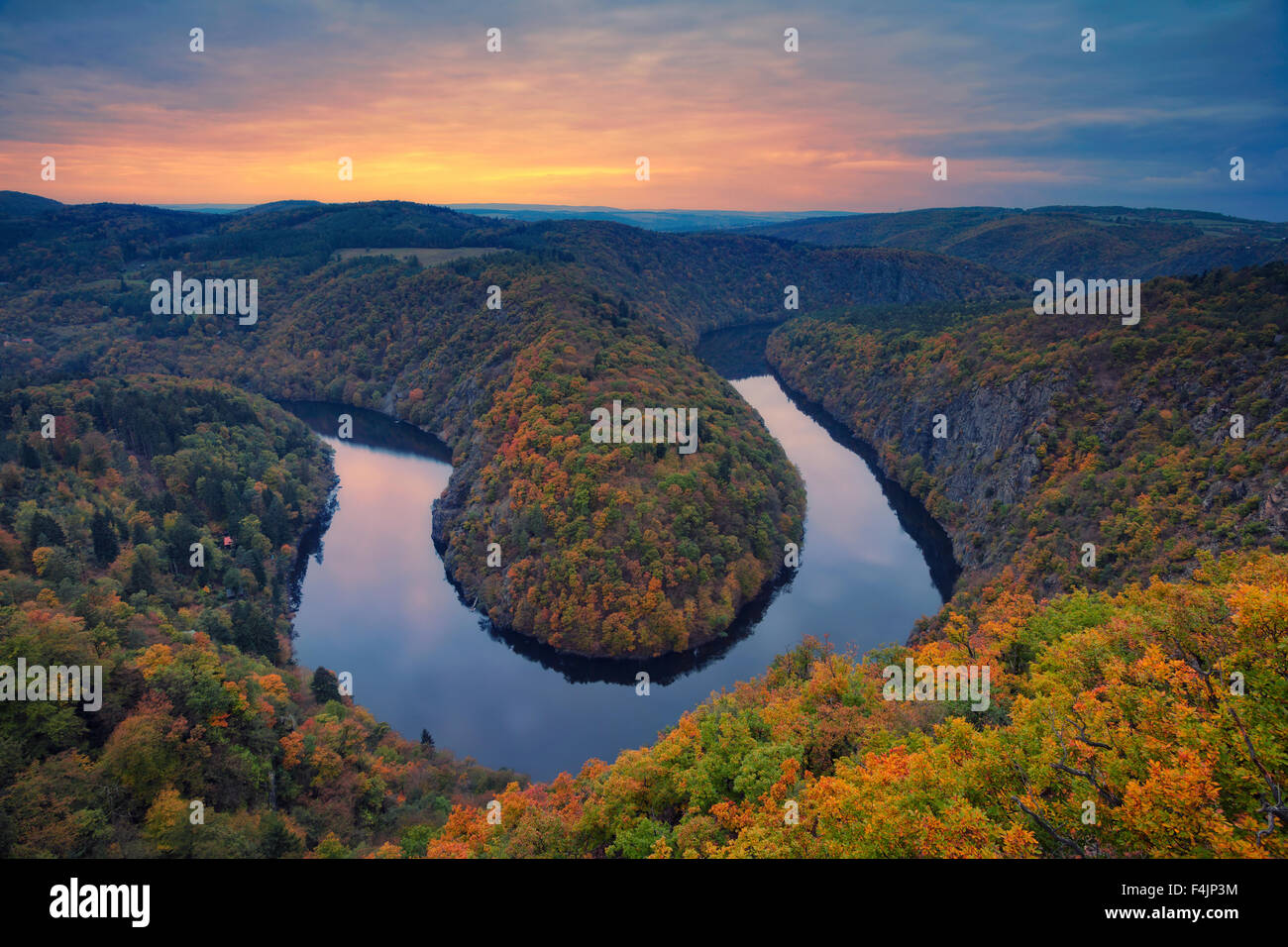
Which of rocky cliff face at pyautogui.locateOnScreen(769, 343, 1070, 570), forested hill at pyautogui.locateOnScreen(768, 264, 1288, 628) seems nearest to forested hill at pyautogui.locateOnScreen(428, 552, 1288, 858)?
forested hill at pyautogui.locateOnScreen(768, 264, 1288, 628)

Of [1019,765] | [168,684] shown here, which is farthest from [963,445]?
[168,684]

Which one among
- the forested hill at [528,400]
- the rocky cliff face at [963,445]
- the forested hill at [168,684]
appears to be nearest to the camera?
the forested hill at [168,684]

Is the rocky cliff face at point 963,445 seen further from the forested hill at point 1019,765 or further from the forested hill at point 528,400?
the forested hill at point 1019,765

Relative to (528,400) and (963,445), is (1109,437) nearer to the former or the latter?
(963,445)

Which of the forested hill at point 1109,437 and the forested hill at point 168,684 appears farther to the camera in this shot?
the forested hill at point 1109,437

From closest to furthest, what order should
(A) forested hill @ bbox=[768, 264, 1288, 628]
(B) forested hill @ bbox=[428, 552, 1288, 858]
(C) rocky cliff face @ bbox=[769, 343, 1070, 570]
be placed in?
1. (B) forested hill @ bbox=[428, 552, 1288, 858]
2. (A) forested hill @ bbox=[768, 264, 1288, 628]
3. (C) rocky cliff face @ bbox=[769, 343, 1070, 570]

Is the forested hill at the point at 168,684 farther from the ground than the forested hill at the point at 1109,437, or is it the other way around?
the forested hill at the point at 1109,437

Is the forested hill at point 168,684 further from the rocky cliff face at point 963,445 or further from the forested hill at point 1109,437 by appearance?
the rocky cliff face at point 963,445

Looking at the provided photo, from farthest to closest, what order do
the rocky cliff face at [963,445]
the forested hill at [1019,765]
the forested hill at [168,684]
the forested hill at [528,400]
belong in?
the rocky cliff face at [963,445] → the forested hill at [528,400] → the forested hill at [168,684] → the forested hill at [1019,765]

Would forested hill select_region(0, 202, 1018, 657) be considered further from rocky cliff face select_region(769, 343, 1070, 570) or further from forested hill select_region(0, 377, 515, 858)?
forested hill select_region(0, 377, 515, 858)

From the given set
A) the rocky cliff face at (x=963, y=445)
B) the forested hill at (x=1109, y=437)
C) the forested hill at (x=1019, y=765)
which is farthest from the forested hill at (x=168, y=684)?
the rocky cliff face at (x=963, y=445)
